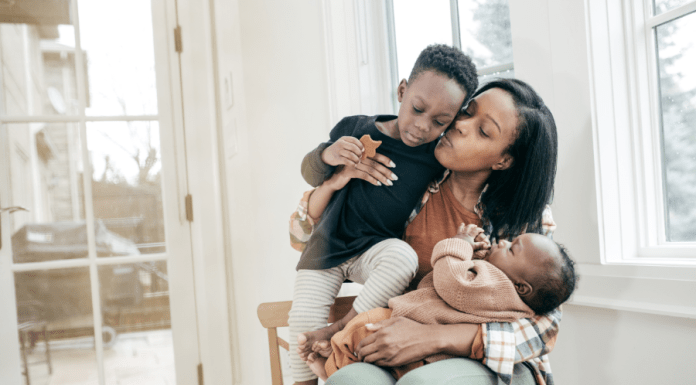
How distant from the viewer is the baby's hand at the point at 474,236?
0.84 metres

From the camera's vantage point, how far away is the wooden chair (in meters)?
1.04

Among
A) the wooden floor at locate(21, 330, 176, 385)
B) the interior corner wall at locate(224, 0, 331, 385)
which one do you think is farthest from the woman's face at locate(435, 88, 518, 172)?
the wooden floor at locate(21, 330, 176, 385)

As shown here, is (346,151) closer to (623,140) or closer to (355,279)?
(355,279)

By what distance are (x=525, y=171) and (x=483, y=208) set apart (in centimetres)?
12

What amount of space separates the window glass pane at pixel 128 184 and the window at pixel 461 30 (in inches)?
47.6

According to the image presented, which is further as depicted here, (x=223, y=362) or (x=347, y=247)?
(x=223, y=362)

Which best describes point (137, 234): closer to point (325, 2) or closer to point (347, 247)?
point (325, 2)

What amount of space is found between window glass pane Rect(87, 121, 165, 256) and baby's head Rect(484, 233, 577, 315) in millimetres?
1773

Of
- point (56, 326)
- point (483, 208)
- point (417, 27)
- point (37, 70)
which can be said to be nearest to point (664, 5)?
point (483, 208)

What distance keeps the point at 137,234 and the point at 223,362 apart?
2.35ft

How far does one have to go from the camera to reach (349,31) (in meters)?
1.77

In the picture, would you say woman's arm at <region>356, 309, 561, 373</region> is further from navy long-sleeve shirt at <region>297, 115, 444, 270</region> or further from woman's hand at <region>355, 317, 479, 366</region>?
navy long-sleeve shirt at <region>297, 115, 444, 270</region>

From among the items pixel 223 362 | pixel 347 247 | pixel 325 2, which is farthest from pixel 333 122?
pixel 223 362

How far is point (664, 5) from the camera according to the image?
0.99m
